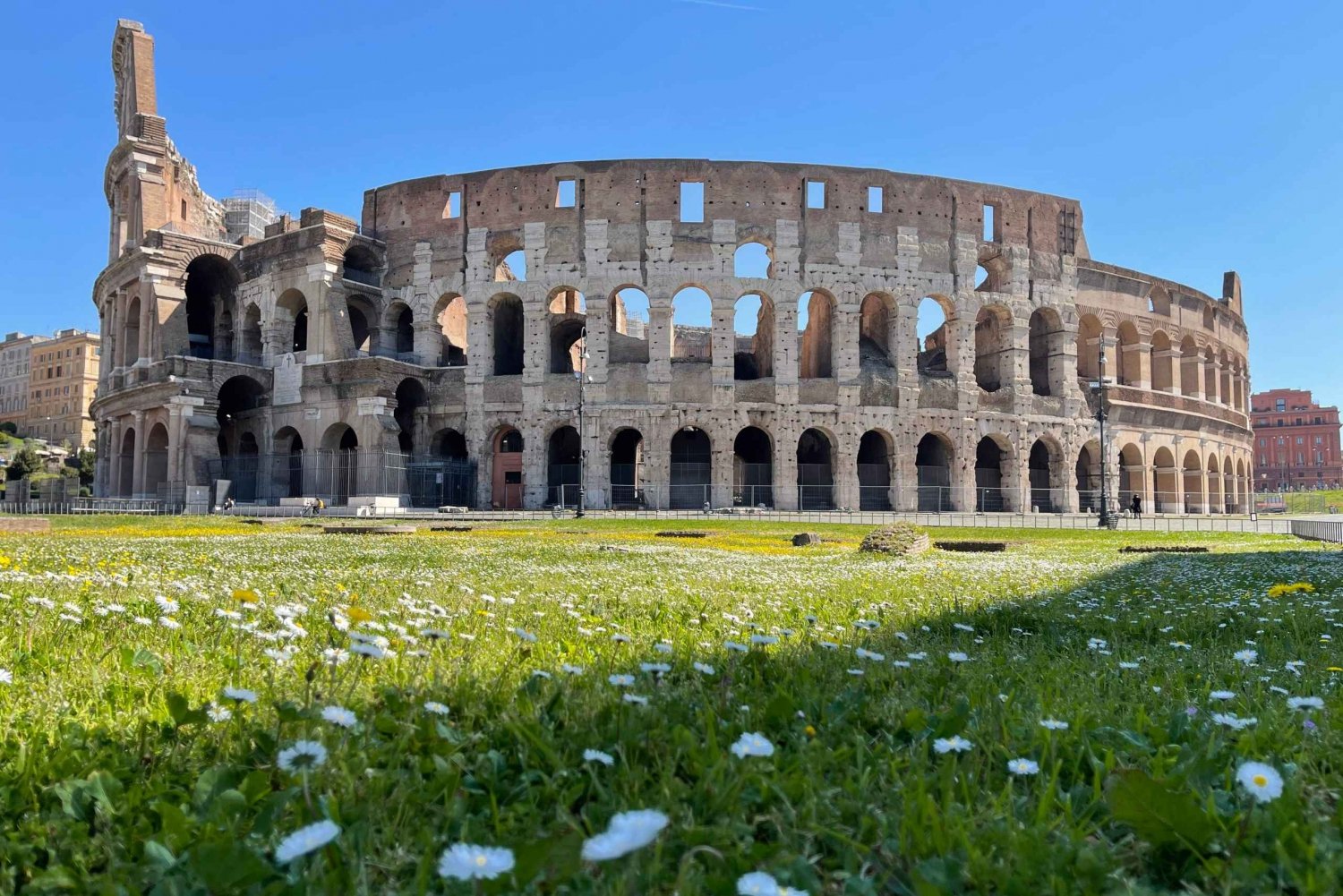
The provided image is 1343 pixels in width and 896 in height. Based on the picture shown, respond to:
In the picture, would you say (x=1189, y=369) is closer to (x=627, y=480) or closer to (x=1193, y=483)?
(x=1193, y=483)

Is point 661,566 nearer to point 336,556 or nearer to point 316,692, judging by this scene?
point 336,556

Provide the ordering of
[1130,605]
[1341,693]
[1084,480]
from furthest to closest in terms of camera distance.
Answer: [1084,480]
[1130,605]
[1341,693]

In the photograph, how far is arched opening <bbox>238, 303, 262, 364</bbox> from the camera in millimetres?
39188

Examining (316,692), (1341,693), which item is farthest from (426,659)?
(1341,693)

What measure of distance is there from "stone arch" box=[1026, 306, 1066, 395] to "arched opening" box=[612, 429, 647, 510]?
18499 mm

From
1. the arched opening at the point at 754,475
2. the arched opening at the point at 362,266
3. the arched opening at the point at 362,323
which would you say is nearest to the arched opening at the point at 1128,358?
the arched opening at the point at 754,475

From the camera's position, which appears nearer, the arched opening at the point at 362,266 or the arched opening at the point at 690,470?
the arched opening at the point at 690,470

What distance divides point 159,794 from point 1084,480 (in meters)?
45.4

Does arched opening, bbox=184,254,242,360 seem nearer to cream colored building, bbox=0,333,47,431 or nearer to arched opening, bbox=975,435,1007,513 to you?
arched opening, bbox=975,435,1007,513

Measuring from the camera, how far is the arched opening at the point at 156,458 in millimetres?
36031

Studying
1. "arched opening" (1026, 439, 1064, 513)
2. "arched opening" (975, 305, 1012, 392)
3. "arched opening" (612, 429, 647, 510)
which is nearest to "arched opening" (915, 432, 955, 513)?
Answer: "arched opening" (1026, 439, 1064, 513)

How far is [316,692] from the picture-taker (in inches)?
93.4

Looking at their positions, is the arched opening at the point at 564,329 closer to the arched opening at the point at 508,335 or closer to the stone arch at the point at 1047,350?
the arched opening at the point at 508,335

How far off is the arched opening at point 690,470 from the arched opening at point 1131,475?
20.7m
